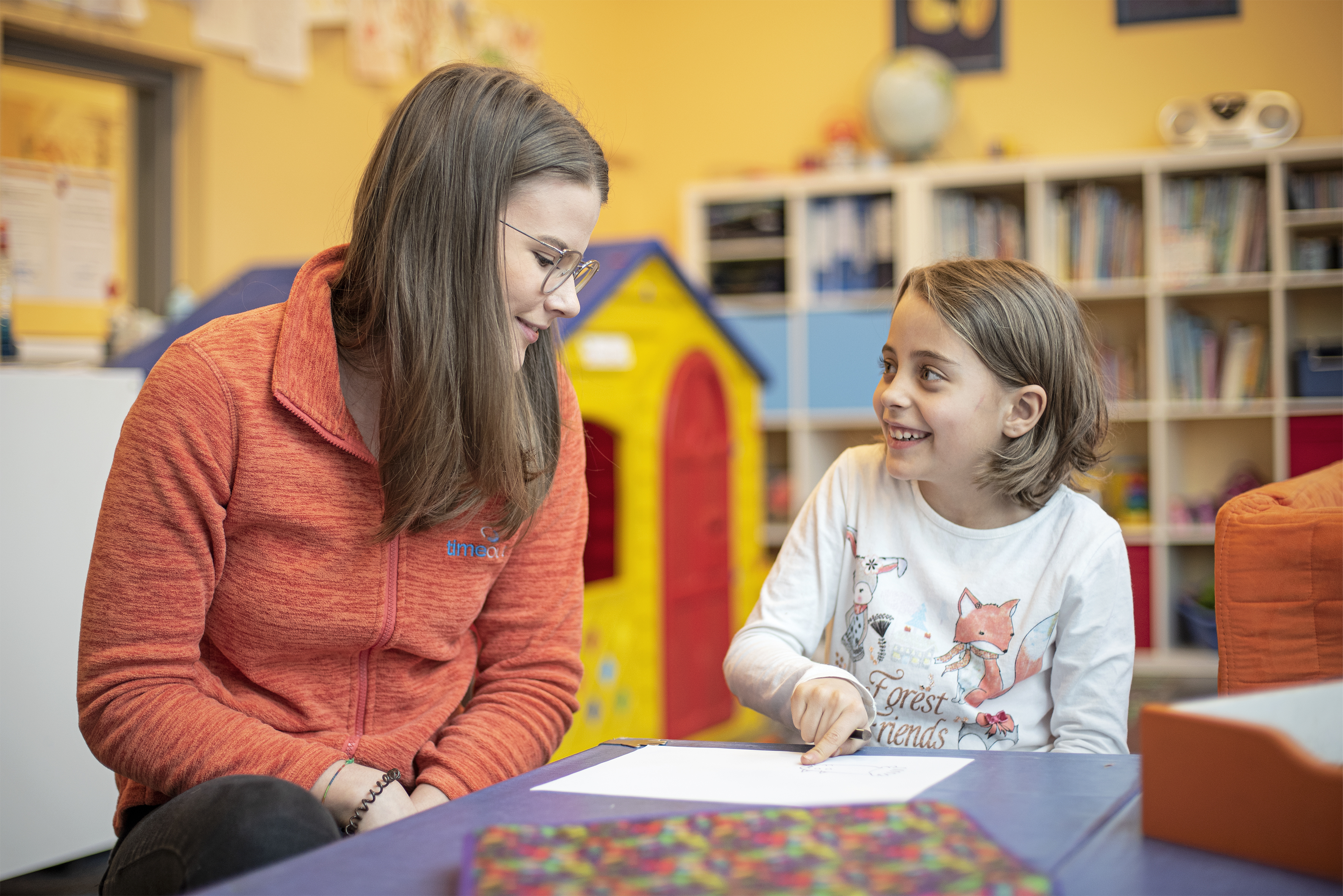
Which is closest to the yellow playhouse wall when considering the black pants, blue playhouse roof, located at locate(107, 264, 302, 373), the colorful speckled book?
blue playhouse roof, located at locate(107, 264, 302, 373)

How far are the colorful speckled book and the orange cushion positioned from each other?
57 cm

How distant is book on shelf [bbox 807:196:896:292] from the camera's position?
13.3 feet

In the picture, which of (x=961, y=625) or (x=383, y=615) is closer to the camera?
(x=383, y=615)

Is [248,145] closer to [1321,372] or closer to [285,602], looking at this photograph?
[285,602]

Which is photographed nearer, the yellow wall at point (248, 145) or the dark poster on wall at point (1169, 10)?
the yellow wall at point (248, 145)

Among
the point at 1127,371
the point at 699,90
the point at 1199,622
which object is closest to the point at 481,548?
the point at 1199,622

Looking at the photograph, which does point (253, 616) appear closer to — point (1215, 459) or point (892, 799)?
point (892, 799)

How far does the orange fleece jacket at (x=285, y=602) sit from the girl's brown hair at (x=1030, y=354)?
0.47 metres

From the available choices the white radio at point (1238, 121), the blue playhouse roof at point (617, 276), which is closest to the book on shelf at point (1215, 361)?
the white radio at point (1238, 121)

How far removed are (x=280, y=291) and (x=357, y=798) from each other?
4.61ft

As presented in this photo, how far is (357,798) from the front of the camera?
95 centimetres

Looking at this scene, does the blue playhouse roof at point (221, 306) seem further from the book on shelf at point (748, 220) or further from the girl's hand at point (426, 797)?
the book on shelf at point (748, 220)

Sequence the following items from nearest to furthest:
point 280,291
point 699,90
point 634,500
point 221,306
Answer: point 280,291, point 221,306, point 634,500, point 699,90

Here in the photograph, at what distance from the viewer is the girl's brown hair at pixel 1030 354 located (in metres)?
1.24
